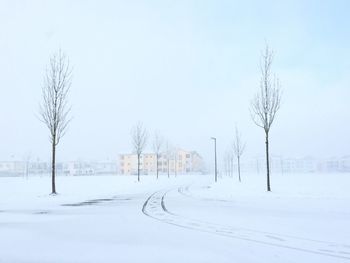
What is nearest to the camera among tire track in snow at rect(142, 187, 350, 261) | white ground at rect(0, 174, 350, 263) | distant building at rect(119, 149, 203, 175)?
white ground at rect(0, 174, 350, 263)

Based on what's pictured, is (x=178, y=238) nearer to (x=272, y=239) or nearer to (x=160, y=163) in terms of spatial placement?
(x=272, y=239)

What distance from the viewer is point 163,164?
547 feet

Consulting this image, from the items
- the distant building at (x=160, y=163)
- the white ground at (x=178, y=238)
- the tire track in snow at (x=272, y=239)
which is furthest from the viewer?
the distant building at (x=160, y=163)

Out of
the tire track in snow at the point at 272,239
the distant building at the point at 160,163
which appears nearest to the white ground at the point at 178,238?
the tire track in snow at the point at 272,239

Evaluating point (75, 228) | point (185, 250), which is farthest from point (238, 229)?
point (75, 228)

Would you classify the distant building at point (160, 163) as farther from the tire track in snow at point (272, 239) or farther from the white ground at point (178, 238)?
the tire track in snow at point (272, 239)

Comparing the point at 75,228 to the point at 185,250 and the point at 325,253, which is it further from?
the point at 325,253

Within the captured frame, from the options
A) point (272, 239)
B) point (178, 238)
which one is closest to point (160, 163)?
→ point (178, 238)

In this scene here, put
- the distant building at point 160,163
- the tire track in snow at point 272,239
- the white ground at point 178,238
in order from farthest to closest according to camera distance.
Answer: the distant building at point 160,163 < the tire track in snow at point 272,239 < the white ground at point 178,238

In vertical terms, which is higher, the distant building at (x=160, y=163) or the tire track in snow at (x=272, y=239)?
the distant building at (x=160, y=163)

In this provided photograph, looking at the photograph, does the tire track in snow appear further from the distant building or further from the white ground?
the distant building

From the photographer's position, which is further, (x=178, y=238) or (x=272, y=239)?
(x=178, y=238)

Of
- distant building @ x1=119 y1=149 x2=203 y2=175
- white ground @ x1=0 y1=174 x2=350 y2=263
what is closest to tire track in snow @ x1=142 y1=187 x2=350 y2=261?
white ground @ x1=0 y1=174 x2=350 y2=263

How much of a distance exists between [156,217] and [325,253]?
7027mm
